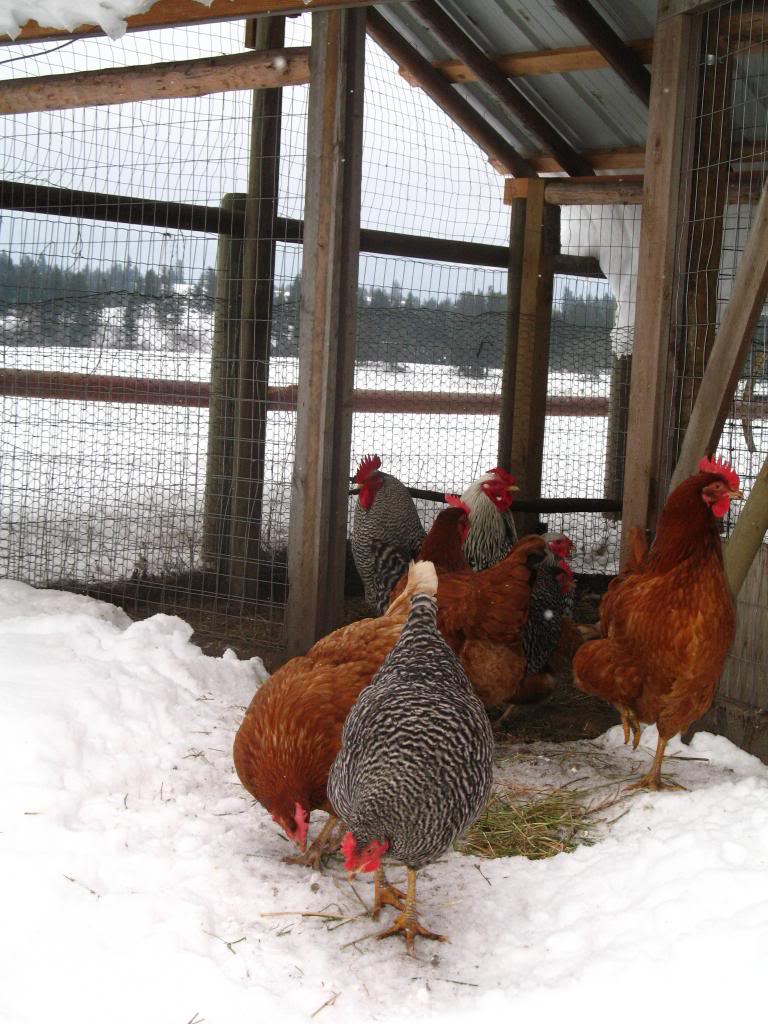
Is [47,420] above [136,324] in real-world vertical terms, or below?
below

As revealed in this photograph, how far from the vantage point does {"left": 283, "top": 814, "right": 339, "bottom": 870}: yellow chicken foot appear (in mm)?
2939

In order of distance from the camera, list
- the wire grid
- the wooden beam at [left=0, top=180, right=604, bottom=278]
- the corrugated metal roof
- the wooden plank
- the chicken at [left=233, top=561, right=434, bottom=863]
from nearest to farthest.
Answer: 1. the chicken at [left=233, top=561, right=434, bottom=863]
2. the wire grid
3. the wooden plank
4. the wooden beam at [left=0, top=180, right=604, bottom=278]
5. the corrugated metal roof

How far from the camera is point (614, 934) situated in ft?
7.89

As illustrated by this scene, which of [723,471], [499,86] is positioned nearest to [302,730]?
[723,471]

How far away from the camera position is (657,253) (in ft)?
12.8

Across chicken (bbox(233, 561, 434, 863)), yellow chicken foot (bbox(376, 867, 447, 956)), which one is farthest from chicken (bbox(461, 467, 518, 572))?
yellow chicken foot (bbox(376, 867, 447, 956))

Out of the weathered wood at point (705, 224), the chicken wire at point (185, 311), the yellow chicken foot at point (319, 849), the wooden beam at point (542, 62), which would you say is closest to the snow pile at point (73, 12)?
the chicken wire at point (185, 311)

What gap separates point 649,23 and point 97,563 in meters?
4.15

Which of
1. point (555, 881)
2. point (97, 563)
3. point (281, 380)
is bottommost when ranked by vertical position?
point (555, 881)

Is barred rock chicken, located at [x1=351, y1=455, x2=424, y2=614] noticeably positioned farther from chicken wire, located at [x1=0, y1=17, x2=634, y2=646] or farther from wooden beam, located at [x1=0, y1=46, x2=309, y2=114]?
wooden beam, located at [x1=0, y1=46, x2=309, y2=114]

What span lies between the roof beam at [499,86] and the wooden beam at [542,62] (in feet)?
0.25

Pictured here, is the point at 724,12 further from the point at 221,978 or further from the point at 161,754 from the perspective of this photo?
the point at 221,978

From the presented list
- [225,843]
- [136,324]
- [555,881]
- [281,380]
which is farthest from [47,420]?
[555,881]

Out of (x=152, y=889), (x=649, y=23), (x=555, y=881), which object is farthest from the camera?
(x=649, y=23)
